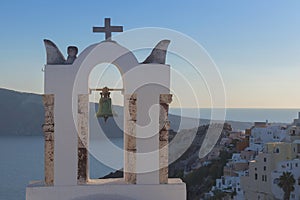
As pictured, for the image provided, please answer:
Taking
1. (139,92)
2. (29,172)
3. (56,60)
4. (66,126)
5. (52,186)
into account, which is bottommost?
(29,172)

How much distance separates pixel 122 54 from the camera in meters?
3.46

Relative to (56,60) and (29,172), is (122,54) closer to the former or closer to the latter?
(56,60)

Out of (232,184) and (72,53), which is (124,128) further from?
(232,184)

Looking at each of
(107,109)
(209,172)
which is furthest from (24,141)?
(107,109)

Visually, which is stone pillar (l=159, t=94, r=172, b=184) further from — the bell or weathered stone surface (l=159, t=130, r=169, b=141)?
the bell

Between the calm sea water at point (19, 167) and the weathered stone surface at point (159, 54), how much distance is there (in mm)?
10404

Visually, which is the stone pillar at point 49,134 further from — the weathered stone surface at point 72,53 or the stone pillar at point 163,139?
the stone pillar at point 163,139

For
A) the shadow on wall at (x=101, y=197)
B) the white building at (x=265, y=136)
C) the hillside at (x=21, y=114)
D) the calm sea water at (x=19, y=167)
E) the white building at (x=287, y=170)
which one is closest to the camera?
the shadow on wall at (x=101, y=197)

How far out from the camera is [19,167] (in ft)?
131

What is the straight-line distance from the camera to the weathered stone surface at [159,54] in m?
3.54

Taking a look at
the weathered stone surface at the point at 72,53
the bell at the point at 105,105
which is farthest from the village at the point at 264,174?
the weathered stone surface at the point at 72,53

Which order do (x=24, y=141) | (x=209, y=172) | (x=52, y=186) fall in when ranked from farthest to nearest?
(x=24, y=141), (x=209, y=172), (x=52, y=186)

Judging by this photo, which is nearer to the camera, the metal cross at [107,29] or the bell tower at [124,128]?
the bell tower at [124,128]

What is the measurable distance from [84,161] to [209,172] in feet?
84.0
